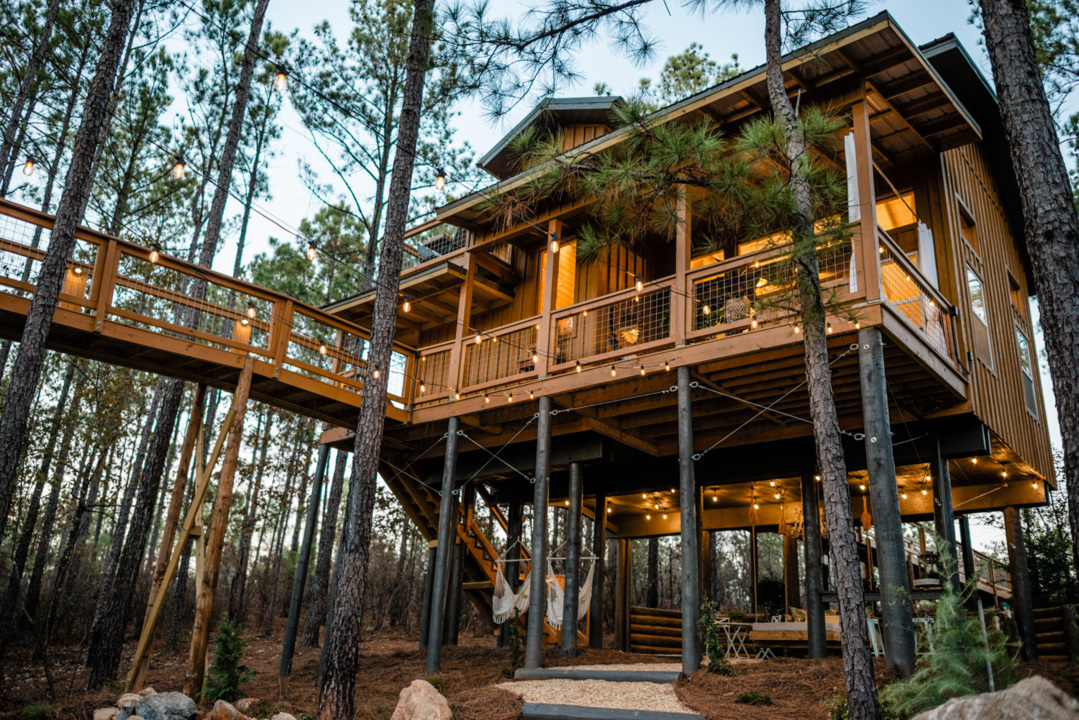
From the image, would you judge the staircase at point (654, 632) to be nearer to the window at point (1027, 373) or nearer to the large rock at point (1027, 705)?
the window at point (1027, 373)

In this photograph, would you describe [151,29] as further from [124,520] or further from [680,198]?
[680,198]

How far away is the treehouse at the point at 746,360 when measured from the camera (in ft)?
24.9

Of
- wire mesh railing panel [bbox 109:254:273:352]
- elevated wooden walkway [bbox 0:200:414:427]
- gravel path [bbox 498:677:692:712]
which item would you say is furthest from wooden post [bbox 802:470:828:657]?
wire mesh railing panel [bbox 109:254:273:352]

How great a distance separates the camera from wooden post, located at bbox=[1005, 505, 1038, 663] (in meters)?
9.58

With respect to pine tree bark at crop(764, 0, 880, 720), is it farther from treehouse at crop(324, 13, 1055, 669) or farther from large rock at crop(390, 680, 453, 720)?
large rock at crop(390, 680, 453, 720)

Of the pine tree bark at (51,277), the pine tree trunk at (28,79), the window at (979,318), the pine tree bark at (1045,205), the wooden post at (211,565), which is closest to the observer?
the pine tree bark at (1045,205)

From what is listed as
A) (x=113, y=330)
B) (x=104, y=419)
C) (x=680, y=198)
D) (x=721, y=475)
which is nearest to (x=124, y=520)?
(x=104, y=419)

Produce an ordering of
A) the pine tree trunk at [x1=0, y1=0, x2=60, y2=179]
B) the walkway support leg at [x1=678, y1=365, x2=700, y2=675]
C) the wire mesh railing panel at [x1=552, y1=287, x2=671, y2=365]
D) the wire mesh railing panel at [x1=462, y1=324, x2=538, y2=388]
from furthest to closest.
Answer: the pine tree trunk at [x1=0, y1=0, x2=60, y2=179] < the wire mesh railing panel at [x1=462, y1=324, x2=538, y2=388] < the wire mesh railing panel at [x1=552, y1=287, x2=671, y2=365] < the walkway support leg at [x1=678, y1=365, x2=700, y2=675]

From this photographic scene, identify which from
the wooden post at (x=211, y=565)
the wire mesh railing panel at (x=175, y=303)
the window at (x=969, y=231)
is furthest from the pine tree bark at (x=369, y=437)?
the window at (x=969, y=231)

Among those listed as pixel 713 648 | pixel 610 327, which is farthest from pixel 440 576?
pixel 610 327

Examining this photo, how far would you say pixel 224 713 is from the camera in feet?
21.9

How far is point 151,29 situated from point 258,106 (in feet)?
10.3

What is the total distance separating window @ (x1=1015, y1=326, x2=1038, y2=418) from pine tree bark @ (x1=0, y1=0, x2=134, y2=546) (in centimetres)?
1253

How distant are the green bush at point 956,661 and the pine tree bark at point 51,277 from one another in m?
7.77
